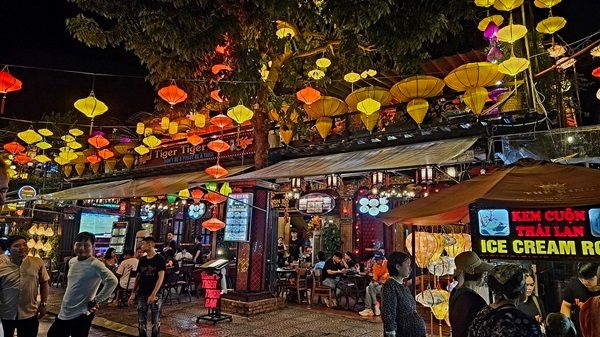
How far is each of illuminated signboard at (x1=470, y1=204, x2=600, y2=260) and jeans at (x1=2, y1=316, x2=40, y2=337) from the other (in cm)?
555

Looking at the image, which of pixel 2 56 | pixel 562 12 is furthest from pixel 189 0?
pixel 2 56

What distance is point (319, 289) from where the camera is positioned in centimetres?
1167

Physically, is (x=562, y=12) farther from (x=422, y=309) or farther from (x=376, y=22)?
(x=422, y=309)

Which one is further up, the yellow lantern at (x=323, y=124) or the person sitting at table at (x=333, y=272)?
the yellow lantern at (x=323, y=124)

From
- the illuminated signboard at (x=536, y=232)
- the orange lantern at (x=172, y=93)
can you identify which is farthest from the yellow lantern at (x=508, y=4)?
the orange lantern at (x=172, y=93)

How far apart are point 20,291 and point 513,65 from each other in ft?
26.1

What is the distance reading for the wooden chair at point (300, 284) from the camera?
1218cm

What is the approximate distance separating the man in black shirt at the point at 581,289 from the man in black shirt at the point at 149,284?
6.33 meters

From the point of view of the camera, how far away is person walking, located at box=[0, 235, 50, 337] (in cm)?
469

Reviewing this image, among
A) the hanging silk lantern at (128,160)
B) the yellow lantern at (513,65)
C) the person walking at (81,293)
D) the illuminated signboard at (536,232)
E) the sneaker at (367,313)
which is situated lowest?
the sneaker at (367,313)

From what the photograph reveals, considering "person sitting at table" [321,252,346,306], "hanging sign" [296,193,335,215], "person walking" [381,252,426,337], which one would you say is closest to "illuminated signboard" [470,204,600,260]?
"person walking" [381,252,426,337]

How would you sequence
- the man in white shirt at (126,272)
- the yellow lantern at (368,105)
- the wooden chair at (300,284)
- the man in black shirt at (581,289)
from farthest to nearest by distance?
1. the wooden chair at (300,284)
2. the man in white shirt at (126,272)
3. the yellow lantern at (368,105)
4. the man in black shirt at (581,289)

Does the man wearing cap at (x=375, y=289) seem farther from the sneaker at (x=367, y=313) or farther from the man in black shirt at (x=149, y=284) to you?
the man in black shirt at (x=149, y=284)

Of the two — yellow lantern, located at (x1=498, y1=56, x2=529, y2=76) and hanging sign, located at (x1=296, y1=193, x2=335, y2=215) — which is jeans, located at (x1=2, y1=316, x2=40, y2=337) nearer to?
yellow lantern, located at (x1=498, y1=56, x2=529, y2=76)
